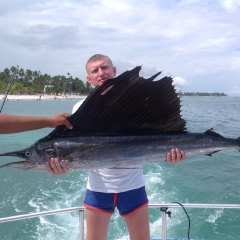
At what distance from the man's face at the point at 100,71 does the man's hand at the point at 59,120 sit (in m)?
0.45

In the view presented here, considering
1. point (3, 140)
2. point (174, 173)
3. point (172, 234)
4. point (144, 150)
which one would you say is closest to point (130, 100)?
point (144, 150)

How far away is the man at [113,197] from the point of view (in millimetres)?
2061

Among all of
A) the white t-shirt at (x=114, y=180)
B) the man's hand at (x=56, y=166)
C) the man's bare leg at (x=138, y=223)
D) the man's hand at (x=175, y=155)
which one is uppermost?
the man's hand at (x=175, y=155)

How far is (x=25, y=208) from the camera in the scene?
21.8 feet

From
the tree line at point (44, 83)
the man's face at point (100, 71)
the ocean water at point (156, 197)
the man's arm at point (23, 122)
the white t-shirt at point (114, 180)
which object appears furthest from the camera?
the tree line at point (44, 83)

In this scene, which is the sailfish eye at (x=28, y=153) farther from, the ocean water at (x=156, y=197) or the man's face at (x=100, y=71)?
the ocean water at (x=156, y=197)

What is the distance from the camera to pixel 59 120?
179 cm

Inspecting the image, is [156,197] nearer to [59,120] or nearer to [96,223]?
[96,223]

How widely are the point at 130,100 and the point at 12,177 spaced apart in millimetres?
7458

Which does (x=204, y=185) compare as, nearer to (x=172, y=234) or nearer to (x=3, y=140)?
(x=172, y=234)

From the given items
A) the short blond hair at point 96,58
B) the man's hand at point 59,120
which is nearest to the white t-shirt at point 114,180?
the man's hand at point 59,120

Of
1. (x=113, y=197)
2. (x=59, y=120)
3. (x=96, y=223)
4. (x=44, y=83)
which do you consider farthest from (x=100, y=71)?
(x=44, y=83)

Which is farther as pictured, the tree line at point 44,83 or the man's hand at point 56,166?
the tree line at point 44,83

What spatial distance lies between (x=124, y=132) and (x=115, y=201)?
0.51m
